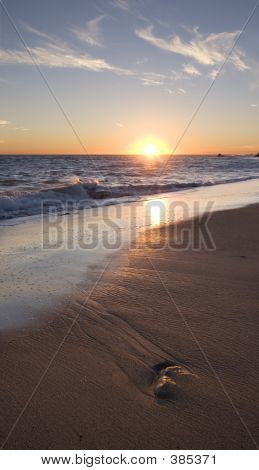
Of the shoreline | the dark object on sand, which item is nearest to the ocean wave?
the shoreline

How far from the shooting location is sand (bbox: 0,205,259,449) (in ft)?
6.30

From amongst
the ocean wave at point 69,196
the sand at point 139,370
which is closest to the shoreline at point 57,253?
the sand at point 139,370

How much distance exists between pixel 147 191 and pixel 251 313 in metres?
13.7

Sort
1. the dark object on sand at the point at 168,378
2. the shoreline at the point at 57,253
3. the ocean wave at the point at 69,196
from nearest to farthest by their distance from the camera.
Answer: the dark object on sand at the point at 168,378
the shoreline at the point at 57,253
the ocean wave at the point at 69,196

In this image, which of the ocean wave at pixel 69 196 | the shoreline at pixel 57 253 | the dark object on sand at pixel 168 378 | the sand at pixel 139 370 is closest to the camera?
the sand at pixel 139 370

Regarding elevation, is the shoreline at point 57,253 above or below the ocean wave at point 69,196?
below

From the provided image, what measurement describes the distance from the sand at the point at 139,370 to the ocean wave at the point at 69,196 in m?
7.32

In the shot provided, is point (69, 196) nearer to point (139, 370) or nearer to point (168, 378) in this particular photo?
point (139, 370)

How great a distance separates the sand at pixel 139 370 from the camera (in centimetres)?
192

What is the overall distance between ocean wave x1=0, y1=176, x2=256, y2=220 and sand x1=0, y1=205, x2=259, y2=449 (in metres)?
7.32

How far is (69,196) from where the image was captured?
1496 cm

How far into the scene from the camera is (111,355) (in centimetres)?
263

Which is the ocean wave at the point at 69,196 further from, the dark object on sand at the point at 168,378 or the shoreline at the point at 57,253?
the dark object on sand at the point at 168,378
